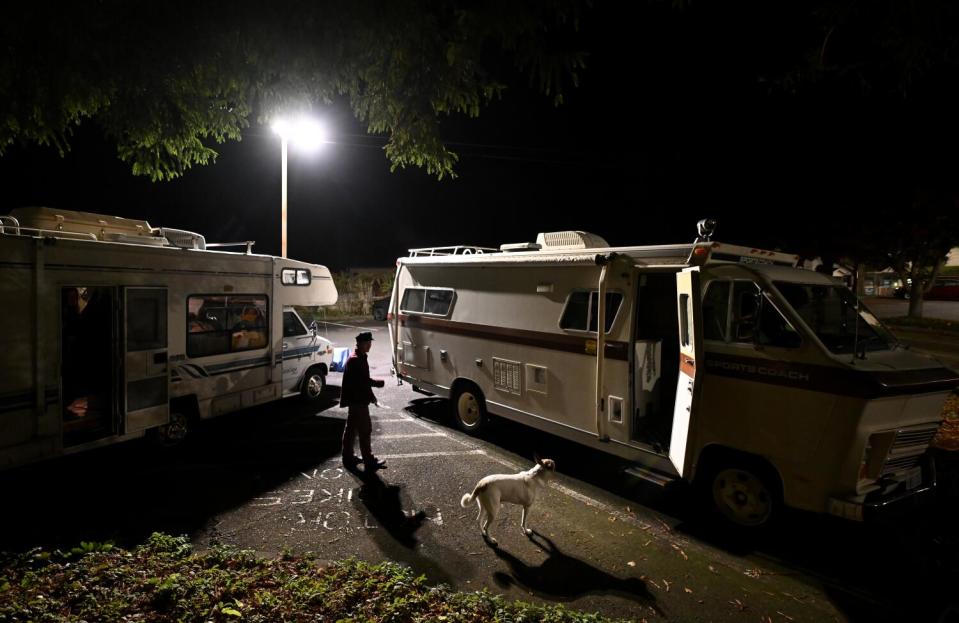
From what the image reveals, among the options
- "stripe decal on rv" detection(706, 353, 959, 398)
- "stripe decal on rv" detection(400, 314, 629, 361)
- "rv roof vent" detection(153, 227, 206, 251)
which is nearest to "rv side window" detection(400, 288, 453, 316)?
"stripe decal on rv" detection(400, 314, 629, 361)

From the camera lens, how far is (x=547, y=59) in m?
4.52

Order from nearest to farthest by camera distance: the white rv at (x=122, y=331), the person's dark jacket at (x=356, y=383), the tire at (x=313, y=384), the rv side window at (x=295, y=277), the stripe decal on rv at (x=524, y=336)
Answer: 1. the white rv at (x=122, y=331)
2. the stripe decal on rv at (x=524, y=336)
3. the person's dark jacket at (x=356, y=383)
4. the rv side window at (x=295, y=277)
5. the tire at (x=313, y=384)

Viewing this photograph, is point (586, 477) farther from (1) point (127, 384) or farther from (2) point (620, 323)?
(1) point (127, 384)

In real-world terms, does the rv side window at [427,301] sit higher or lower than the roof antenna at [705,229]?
lower

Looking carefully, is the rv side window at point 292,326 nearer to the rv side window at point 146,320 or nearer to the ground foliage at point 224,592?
the rv side window at point 146,320

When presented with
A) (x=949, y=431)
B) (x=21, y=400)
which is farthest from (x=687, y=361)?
(x=21, y=400)

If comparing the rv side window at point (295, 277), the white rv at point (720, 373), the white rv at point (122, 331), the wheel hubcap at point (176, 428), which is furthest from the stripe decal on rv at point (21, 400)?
the white rv at point (720, 373)

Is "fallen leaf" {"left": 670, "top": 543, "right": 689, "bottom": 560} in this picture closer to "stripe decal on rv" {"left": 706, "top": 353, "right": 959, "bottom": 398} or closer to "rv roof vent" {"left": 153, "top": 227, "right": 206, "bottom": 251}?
"stripe decal on rv" {"left": 706, "top": 353, "right": 959, "bottom": 398}

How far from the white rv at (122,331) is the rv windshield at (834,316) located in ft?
24.6

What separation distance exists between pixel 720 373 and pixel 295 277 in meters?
7.27

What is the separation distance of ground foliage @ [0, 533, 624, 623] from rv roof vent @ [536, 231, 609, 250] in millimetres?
4497

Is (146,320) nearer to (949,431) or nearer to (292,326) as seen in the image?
(292,326)

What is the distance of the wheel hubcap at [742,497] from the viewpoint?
4969 mm

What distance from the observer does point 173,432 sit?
23.9 feet
